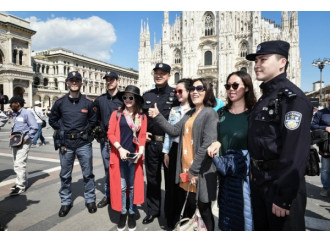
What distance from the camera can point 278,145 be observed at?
1714 millimetres

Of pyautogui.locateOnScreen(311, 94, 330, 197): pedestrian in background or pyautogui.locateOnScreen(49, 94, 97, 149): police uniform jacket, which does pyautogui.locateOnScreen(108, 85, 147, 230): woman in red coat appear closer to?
pyautogui.locateOnScreen(49, 94, 97, 149): police uniform jacket

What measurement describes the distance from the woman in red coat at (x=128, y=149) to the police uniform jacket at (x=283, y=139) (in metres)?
1.68

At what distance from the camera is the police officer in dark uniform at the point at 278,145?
5.13ft

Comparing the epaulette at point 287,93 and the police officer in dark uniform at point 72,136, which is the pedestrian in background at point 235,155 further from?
the police officer in dark uniform at point 72,136

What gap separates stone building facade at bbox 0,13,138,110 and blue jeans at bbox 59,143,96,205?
31882 millimetres

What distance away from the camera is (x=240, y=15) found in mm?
35906

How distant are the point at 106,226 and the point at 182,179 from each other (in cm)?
143

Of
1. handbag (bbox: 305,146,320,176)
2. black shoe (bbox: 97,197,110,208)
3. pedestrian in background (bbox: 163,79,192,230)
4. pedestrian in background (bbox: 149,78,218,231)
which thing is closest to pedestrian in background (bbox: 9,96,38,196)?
black shoe (bbox: 97,197,110,208)

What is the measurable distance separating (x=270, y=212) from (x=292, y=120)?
80 centimetres

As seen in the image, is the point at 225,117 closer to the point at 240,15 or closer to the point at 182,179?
the point at 182,179

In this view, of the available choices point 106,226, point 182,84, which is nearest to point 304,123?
point 182,84

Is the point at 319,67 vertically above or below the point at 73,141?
above

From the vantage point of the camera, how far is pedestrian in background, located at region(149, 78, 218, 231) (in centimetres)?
230

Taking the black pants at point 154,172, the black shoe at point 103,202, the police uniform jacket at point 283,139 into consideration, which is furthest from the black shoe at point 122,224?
the police uniform jacket at point 283,139
